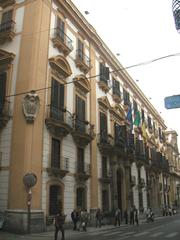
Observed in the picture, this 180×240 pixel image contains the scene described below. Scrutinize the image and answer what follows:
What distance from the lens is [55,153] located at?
22.2 m

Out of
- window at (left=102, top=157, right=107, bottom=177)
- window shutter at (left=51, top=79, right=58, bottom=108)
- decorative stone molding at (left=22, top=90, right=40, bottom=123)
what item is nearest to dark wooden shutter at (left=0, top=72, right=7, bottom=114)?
decorative stone molding at (left=22, top=90, right=40, bottom=123)

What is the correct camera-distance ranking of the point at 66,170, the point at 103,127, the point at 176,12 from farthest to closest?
1. the point at 103,127
2. the point at 66,170
3. the point at 176,12

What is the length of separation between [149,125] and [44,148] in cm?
3105

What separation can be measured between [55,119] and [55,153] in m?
2.38

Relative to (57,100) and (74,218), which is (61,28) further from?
(74,218)

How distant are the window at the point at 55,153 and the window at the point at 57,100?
166 centimetres

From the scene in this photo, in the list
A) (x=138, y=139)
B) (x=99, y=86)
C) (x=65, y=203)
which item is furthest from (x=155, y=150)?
(x=65, y=203)

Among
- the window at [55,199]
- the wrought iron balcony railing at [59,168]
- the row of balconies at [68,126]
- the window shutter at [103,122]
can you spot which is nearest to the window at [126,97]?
the window shutter at [103,122]

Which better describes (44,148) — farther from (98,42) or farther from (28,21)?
(98,42)

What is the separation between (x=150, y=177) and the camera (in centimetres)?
4600

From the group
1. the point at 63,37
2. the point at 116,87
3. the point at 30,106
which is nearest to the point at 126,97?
the point at 116,87

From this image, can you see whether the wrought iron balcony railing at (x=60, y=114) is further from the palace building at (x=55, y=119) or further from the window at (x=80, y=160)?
the window at (x=80, y=160)

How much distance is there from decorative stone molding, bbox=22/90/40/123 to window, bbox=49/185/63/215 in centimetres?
481

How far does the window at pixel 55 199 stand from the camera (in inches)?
831
